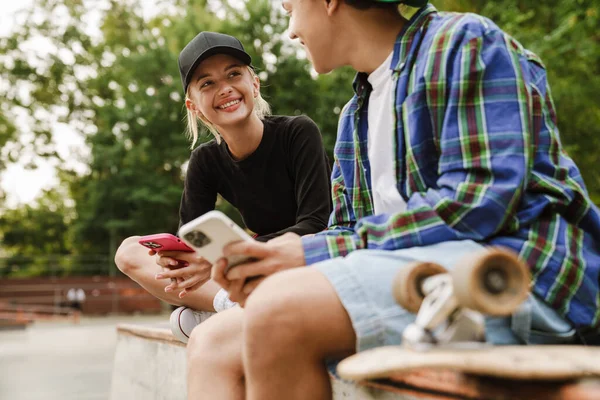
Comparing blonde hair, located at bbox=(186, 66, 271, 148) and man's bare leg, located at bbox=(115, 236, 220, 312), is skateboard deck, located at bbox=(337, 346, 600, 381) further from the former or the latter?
blonde hair, located at bbox=(186, 66, 271, 148)

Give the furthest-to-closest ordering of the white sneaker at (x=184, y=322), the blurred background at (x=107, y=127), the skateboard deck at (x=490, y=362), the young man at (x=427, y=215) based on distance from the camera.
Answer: the blurred background at (x=107, y=127) < the white sneaker at (x=184, y=322) < the young man at (x=427, y=215) < the skateboard deck at (x=490, y=362)

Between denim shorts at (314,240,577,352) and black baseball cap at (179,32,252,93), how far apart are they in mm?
1863

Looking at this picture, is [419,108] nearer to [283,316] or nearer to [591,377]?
[283,316]

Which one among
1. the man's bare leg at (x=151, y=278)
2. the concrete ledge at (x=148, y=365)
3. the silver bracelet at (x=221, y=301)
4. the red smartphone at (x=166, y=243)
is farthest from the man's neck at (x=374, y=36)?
the concrete ledge at (x=148, y=365)

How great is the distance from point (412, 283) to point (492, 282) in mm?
192

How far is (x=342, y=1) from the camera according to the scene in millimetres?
1676

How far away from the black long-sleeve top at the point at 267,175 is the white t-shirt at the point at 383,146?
4.11ft

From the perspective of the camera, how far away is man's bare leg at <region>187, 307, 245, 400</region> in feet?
5.63

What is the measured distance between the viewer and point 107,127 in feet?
76.6

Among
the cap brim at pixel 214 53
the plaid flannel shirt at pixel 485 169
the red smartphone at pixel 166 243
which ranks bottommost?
the red smartphone at pixel 166 243

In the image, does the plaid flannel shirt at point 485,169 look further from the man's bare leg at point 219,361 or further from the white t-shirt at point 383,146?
the man's bare leg at point 219,361

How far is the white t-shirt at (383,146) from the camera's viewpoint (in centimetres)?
169

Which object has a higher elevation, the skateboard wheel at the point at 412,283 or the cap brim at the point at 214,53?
the cap brim at the point at 214,53

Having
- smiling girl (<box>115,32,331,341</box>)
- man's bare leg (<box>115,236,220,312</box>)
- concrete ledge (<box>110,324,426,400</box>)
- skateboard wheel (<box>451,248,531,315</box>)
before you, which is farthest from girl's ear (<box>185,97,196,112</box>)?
skateboard wheel (<box>451,248,531,315</box>)
